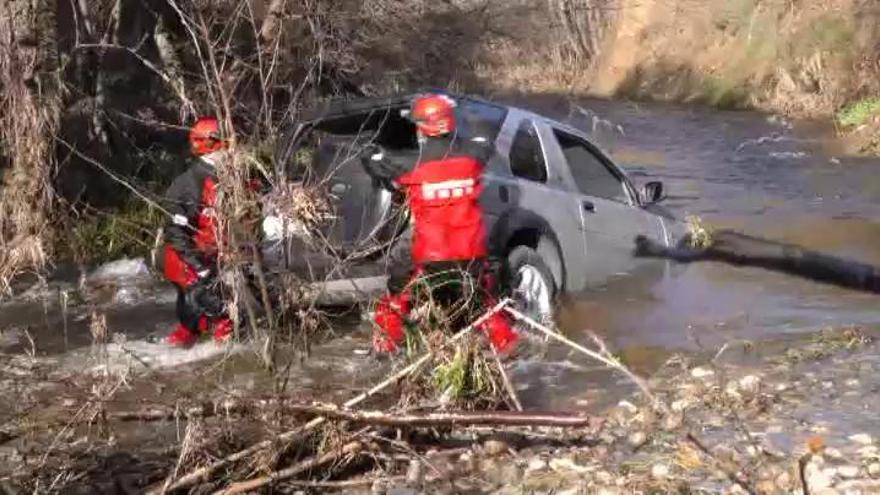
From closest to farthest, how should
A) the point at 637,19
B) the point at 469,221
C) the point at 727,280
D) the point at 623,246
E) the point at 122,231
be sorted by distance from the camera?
the point at 469,221 → the point at 623,246 → the point at 727,280 → the point at 122,231 → the point at 637,19

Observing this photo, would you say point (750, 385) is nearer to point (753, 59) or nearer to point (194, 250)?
point (194, 250)

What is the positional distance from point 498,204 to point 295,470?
367 cm

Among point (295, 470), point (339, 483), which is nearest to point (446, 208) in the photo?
point (339, 483)

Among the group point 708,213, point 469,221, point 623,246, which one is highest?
point 469,221

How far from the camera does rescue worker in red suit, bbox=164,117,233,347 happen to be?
27.2 feet

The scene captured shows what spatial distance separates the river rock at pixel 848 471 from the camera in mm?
5754

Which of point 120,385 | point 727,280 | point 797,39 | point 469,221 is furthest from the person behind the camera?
point 797,39

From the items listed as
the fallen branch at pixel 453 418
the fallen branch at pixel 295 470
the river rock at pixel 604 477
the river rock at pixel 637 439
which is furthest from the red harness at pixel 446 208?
the river rock at pixel 604 477

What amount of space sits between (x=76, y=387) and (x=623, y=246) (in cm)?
561

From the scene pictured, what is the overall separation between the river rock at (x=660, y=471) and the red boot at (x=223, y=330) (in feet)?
8.94

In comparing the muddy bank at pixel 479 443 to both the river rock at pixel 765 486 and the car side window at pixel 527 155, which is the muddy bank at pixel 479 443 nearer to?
the river rock at pixel 765 486

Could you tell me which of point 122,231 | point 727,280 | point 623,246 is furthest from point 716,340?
point 122,231

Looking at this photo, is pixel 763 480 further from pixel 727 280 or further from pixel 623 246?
pixel 727 280

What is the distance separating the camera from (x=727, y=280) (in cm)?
1183
